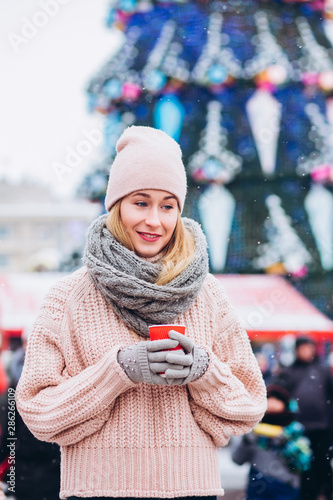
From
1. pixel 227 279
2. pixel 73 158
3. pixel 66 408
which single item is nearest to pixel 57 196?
pixel 73 158

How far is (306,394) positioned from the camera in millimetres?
3633

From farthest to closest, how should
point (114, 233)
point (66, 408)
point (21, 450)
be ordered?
point (21, 450) → point (114, 233) → point (66, 408)

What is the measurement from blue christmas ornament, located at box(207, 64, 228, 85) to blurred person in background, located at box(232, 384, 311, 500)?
1813 mm

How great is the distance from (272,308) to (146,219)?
223 centimetres

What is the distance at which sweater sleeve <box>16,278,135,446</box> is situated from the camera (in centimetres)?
132

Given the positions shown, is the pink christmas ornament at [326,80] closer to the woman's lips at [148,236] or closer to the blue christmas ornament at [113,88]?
the blue christmas ornament at [113,88]

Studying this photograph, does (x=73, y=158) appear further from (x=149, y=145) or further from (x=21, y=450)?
(x=149, y=145)

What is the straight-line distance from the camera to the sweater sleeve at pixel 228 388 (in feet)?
4.58

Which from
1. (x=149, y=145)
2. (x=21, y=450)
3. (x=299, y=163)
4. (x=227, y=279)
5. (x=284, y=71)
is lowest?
(x=21, y=450)

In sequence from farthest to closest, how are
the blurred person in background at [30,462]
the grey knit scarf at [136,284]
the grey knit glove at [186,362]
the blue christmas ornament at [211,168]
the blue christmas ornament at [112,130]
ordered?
the blue christmas ornament at [211,168] < the blue christmas ornament at [112,130] < the blurred person in background at [30,462] < the grey knit scarf at [136,284] < the grey knit glove at [186,362]

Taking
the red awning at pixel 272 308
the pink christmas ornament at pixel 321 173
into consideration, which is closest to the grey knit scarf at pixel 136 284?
the red awning at pixel 272 308

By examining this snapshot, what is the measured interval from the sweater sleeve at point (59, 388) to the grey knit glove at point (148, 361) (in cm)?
2

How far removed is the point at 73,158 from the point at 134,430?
2127 millimetres

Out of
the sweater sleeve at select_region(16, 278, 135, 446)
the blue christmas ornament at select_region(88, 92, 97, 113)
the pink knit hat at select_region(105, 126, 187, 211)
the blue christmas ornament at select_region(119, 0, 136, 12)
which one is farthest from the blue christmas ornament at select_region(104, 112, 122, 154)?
the sweater sleeve at select_region(16, 278, 135, 446)
